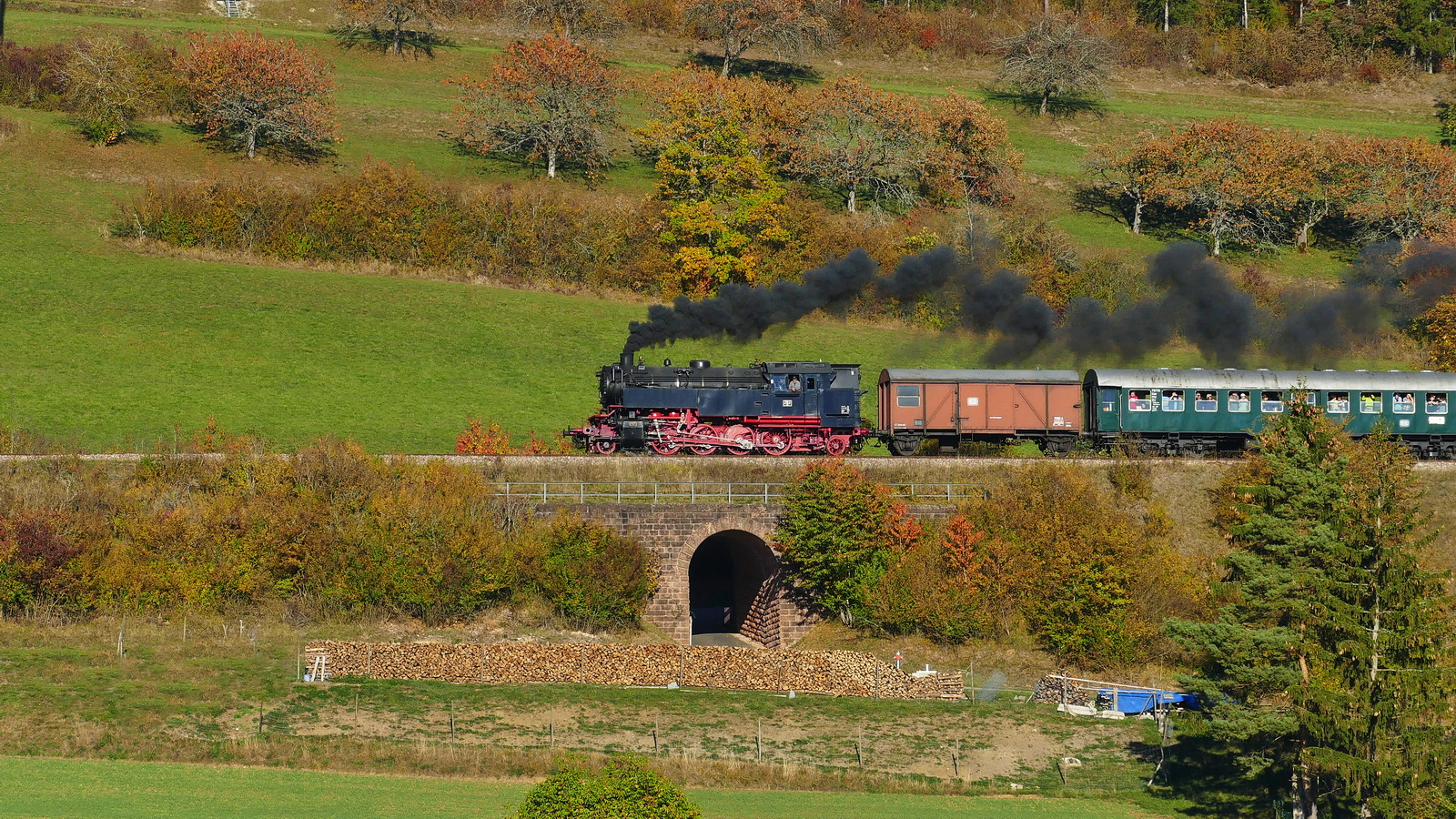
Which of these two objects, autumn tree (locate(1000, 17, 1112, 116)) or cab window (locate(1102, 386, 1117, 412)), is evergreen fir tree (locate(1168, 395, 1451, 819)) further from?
autumn tree (locate(1000, 17, 1112, 116))

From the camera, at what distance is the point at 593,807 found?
26.1 m

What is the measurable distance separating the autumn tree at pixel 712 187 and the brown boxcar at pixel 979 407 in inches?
968

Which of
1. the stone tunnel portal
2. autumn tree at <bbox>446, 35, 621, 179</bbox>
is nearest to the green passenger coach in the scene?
the stone tunnel portal

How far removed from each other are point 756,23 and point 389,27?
28.0 meters

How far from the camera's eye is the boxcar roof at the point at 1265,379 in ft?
193

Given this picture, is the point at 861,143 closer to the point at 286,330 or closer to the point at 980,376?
the point at 286,330

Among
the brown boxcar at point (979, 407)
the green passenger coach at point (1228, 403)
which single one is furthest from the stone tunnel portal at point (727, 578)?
the green passenger coach at point (1228, 403)

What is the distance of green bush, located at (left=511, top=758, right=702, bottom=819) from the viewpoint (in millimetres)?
26078

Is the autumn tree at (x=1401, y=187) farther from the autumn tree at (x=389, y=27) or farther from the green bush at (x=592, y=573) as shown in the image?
the autumn tree at (x=389, y=27)

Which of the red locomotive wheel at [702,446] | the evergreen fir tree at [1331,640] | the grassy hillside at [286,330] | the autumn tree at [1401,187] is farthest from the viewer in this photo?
the autumn tree at [1401,187]

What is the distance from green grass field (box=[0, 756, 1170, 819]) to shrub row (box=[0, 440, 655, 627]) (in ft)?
41.7

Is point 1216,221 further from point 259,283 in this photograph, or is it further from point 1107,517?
point 259,283

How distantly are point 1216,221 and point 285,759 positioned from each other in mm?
75929

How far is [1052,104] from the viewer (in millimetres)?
122188
